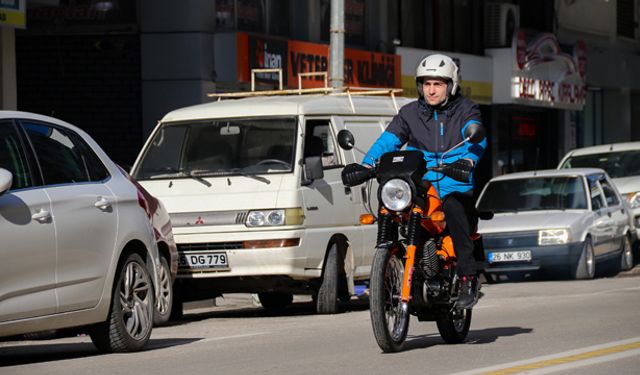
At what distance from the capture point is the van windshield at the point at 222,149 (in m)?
15.1

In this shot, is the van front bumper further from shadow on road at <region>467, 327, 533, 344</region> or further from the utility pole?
the utility pole

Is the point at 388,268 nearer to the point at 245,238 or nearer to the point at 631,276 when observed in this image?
the point at 245,238

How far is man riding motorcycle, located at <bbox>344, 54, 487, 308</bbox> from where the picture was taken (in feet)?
33.1

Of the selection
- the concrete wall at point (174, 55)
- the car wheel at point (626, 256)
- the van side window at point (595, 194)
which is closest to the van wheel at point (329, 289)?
the van side window at point (595, 194)

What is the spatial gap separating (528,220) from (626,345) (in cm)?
1015

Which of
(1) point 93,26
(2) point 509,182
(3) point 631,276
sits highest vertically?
(1) point 93,26

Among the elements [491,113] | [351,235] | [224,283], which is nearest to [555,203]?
[351,235]

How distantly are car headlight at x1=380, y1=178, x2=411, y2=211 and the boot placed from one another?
0.89 m

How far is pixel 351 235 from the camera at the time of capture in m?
15.5

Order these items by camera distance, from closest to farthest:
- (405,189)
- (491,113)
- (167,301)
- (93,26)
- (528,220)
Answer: (405,189)
(167,301)
(528,220)
(93,26)
(491,113)

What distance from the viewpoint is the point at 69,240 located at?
9656mm

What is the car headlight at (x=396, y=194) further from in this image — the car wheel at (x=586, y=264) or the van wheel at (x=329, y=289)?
the car wheel at (x=586, y=264)

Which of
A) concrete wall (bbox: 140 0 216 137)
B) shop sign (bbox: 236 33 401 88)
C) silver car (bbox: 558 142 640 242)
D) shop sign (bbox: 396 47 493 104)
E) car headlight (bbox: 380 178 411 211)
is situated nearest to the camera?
car headlight (bbox: 380 178 411 211)

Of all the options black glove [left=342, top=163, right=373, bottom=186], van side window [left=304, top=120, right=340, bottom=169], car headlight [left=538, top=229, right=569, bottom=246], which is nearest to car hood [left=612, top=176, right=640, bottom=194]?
car headlight [left=538, top=229, right=569, bottom=246]
